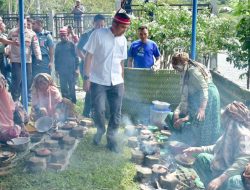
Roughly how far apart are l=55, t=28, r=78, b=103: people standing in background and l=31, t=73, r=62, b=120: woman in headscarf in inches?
67.2

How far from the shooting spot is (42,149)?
5590mm

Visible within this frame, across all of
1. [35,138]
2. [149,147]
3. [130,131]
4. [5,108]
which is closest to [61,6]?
[130,131]

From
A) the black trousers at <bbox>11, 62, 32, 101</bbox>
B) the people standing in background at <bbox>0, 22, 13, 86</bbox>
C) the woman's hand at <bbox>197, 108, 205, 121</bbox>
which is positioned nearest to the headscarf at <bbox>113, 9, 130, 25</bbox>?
the woman's hand at <bbox>197, 108, 205, 121</bbox>

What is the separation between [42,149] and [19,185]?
2.70 feet

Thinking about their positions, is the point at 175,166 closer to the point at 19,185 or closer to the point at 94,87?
A: the point at 94,87

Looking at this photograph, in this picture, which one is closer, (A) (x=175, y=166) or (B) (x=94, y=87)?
(A) (x=175, y=166)

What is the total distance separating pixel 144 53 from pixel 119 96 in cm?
208

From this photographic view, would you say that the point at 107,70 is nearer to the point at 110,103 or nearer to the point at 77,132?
the point at 110,103

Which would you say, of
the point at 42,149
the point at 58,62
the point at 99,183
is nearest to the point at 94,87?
the point at 42,149

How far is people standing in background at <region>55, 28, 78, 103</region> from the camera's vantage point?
8914 mm

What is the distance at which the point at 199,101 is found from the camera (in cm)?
578

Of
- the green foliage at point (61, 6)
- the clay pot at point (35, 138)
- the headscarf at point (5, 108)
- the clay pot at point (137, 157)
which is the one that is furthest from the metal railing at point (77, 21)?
the clay pot at point (137, 157)


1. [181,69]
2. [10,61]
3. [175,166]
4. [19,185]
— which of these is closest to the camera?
[19,185]

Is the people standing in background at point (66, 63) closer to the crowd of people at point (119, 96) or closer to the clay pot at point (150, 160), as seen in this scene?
the crowd of people at point (119, 96)
